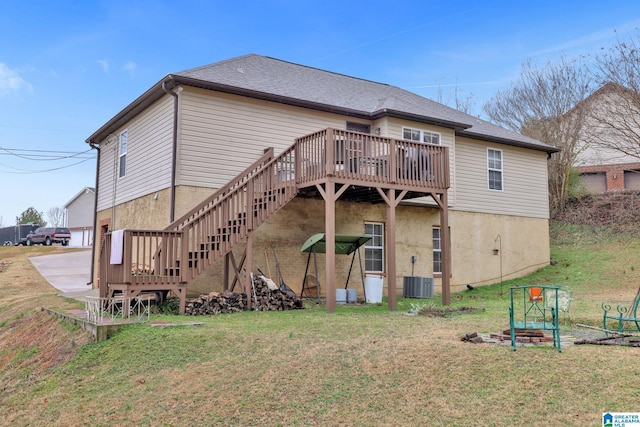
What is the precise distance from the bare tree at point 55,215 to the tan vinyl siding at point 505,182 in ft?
243

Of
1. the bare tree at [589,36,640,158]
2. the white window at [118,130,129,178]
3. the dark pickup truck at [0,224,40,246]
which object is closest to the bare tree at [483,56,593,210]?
the bare tree at [589,36,640,158]

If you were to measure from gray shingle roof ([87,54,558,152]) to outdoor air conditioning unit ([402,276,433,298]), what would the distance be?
15.8ft

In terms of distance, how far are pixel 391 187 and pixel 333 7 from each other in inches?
292

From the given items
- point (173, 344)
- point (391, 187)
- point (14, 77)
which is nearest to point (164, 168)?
point (391, 187)

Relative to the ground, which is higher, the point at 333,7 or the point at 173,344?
the point at 333,7

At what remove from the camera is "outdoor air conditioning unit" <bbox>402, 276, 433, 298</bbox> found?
16.3m

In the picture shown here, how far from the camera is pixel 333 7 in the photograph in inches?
689

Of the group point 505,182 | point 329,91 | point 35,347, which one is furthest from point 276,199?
point 505,182

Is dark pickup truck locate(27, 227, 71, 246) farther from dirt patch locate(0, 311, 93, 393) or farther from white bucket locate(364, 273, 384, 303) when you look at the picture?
white bucket locate(364, 273, 384, 303)

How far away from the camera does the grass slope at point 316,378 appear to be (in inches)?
217

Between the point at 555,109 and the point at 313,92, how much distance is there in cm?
1703

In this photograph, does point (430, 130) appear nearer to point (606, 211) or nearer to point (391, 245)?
point (391, 245)

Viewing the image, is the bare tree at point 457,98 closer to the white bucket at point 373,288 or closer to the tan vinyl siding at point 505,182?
the tan vinyl siding at point 505,182

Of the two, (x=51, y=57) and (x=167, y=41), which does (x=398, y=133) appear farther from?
(x=51, y=57)
